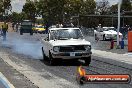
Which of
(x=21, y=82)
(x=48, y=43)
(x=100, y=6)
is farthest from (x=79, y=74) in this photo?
(x=100, y=6)

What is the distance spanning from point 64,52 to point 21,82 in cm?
486

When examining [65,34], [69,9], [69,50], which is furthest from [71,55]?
[69,9]

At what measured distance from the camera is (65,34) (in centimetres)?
1633

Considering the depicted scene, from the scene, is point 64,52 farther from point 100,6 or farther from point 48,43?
point 100,6

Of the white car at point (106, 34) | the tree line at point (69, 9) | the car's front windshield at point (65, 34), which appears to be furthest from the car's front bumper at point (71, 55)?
the tree line at point (69, 9)

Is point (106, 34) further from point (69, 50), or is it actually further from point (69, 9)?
point (69, 9)

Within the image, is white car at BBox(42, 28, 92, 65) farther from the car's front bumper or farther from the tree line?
the tree line

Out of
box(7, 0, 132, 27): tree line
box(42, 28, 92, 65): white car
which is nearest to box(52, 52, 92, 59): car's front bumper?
box(42, 28, 92, 65): white car

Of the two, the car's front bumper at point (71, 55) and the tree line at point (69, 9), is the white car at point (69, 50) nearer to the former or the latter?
the car's front bumper at point (71, 55)

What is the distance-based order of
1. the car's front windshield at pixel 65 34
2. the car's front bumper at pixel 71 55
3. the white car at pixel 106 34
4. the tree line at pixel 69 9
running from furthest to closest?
the tree line at pixel 69 9
the white car at pixel 106 34
the car's front windshield at pixel 65 34
the car's front bumper at pixel 71 55

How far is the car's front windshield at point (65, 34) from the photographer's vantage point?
16188mm

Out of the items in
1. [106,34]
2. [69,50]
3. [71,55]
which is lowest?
[106,34]

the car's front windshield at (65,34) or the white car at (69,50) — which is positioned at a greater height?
the car's front windshield at (65,34)

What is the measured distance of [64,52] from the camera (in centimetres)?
1519
